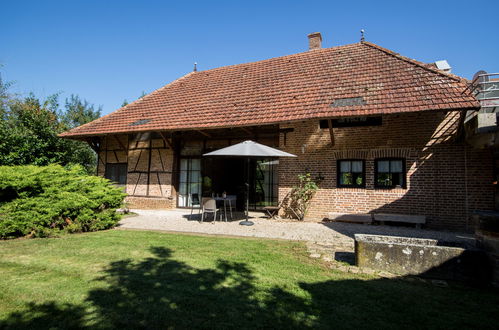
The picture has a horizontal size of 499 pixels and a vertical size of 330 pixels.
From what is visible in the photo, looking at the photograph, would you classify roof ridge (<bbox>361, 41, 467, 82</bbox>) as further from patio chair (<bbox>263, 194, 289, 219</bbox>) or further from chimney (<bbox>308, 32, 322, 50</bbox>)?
patio chair (<bbox>263, 194, 289, 219</bbox>)

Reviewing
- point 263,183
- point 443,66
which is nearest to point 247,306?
point 263,183

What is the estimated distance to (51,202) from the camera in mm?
5531

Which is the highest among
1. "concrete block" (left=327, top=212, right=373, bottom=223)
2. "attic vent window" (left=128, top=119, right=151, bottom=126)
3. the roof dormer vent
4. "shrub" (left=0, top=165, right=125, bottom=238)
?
the roof dormer vent

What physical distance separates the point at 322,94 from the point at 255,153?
3.57 metres

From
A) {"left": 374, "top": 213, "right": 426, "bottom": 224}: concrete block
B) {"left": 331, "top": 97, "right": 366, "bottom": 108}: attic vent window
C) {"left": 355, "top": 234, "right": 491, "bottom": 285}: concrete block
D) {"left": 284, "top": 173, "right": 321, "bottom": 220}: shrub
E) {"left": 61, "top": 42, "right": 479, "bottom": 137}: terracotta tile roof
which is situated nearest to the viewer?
{"left": 355, "top": 234, "right": 491, "bottom": 285}: concrete block

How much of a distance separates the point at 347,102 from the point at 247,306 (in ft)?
22.4

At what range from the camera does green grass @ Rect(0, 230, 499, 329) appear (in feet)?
7.66

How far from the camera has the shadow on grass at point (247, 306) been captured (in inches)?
90.4

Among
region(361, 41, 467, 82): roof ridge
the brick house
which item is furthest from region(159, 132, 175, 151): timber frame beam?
region(361, 41, 467, 82): roof ridge

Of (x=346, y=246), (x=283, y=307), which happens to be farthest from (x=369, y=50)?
(x=283, y=307)

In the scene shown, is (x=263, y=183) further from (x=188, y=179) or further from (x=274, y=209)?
(x=188, y=179)

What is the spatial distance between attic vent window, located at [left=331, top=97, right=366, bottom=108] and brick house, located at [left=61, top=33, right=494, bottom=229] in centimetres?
6

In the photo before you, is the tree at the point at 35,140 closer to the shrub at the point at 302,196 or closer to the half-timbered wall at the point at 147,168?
the half-timbered wall at the point at 147,168

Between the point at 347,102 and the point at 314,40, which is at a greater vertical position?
the point at 314,40
